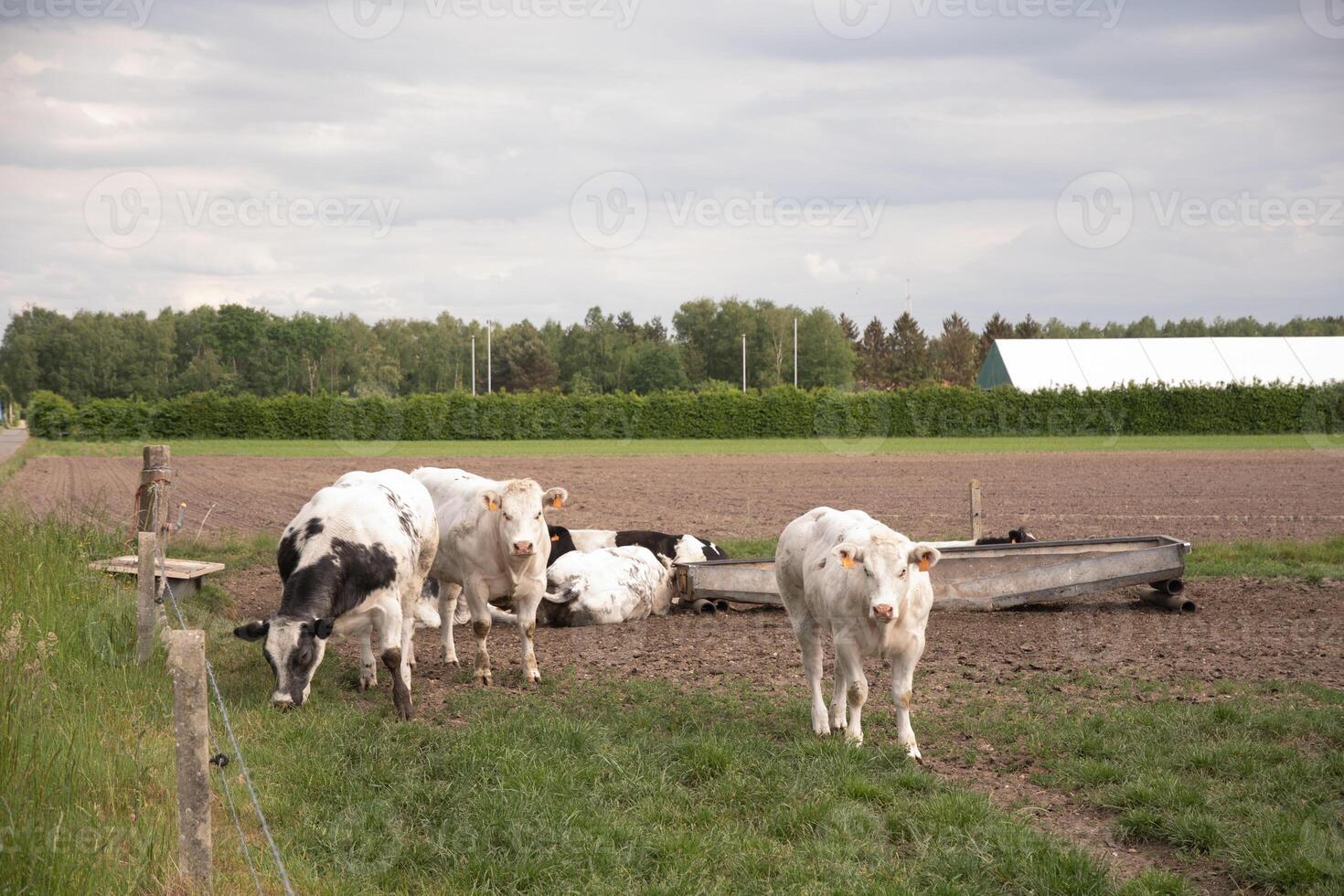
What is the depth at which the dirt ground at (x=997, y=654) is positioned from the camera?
8211 mm

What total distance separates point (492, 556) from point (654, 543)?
3.89m

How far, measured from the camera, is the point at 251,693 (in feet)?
29.3

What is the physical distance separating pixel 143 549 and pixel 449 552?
2950mm

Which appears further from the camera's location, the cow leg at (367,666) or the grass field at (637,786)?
the cow leg at (367,666)

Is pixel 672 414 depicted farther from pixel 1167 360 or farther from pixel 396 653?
pixel 396 653

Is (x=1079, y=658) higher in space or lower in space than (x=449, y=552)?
lower

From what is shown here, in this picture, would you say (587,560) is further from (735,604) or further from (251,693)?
(251,693)

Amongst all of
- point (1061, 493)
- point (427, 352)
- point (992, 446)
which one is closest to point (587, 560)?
point (1061, 493)

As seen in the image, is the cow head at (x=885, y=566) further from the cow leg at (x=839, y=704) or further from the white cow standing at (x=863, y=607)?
the cow leg at (x=839, y=704)

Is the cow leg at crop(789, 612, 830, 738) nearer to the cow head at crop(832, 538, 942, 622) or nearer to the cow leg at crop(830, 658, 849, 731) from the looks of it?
the cow leg at crop(830, 658, 849, 731)

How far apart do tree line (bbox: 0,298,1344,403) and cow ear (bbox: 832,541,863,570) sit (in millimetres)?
86435

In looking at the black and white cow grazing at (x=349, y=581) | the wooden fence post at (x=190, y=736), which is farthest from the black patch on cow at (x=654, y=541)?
the wooden fence post at (x=190, y=736)

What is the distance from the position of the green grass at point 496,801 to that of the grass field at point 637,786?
0.06 ft

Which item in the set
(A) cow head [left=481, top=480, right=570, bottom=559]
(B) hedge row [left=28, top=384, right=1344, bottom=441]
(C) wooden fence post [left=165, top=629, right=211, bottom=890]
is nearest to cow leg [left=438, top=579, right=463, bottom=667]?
(A) cow head [left=481, top=480, right=570, bottom=559]
